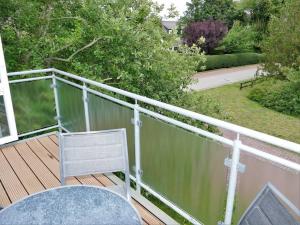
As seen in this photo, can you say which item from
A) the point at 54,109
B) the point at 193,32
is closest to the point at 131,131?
the point at 54,109

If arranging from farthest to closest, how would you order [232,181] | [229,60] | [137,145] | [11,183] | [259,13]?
[259,13] → [229,60] → [11,183] → [137,145] → [232,181]

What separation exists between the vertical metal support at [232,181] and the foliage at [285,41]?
45.3 feet

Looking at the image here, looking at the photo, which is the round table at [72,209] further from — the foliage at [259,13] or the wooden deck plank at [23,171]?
the foliage at [259,13]

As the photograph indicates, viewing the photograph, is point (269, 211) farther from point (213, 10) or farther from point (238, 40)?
point (213, 10)

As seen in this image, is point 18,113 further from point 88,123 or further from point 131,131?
point 131,131

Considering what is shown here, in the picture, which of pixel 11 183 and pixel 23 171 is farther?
pixel 23 171

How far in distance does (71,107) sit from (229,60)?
23243mm

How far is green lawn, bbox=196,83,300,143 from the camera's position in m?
11.1

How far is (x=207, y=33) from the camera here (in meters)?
25.5

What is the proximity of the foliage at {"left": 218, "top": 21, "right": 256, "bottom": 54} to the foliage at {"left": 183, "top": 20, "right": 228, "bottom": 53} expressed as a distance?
75 cm

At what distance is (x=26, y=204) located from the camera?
1.73 m

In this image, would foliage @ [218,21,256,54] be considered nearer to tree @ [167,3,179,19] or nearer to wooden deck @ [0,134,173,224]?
tree @ [167,3,179,19]

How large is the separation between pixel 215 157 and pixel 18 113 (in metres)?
3.11

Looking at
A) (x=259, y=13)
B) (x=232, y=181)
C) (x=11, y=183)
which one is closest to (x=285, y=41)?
(x=232, y=181)
